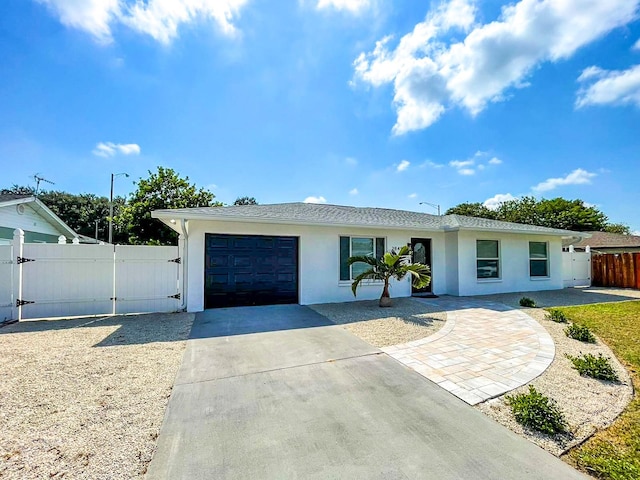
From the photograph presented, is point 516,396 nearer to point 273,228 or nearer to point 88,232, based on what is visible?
point 273,228

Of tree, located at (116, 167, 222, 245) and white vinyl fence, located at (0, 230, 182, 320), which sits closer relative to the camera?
white vinyl fence, located at (0, 230, 182, 320)

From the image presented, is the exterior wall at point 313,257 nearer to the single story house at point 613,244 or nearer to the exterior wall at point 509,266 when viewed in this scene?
the exterior wall at point 509,266

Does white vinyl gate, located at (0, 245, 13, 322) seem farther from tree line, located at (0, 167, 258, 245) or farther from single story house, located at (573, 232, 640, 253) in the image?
single story house, located at (573, 232, 640, 253)

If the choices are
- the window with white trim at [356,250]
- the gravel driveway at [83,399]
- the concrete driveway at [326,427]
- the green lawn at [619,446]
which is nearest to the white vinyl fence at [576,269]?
the window with white trim at [356,250]

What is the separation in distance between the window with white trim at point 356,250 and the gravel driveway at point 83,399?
5.23 meters

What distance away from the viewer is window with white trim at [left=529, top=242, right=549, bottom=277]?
12.0m

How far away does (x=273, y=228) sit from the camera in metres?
8.46

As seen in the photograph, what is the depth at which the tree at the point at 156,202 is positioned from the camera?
19.5 metres

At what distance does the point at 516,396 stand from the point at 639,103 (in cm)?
1248

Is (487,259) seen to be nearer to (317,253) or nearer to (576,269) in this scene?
(576,269)

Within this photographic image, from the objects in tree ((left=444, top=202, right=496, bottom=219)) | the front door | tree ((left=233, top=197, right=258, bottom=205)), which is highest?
tree ((left=233, top=197, right=258, bottom=205))

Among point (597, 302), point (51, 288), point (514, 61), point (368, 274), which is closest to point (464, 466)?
point (368, 274)

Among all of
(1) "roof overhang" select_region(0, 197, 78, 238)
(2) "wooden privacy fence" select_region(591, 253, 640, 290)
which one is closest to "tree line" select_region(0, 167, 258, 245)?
(1) "roof overhang" select_region(0, 197, 78, 238)

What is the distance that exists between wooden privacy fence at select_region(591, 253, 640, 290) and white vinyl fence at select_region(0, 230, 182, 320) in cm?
1913
